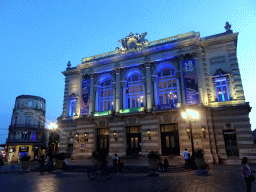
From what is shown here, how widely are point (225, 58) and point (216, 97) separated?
5.56m

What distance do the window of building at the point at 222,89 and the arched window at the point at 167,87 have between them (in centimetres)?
546

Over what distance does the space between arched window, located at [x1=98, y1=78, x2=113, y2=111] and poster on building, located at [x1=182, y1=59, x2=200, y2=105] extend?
1225 centimetres

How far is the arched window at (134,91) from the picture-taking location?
29.2 meters

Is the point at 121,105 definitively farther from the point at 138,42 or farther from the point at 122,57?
the point at 138,42

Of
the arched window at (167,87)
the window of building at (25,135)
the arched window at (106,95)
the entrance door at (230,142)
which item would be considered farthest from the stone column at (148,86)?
the window of building at (25,135)

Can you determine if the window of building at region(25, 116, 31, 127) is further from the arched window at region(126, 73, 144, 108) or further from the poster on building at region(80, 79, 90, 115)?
the arched window at region(126, 73, 144, 108)

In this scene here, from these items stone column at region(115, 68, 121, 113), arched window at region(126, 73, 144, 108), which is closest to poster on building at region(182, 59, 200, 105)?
arched window at region(126, 73, 144, 108)

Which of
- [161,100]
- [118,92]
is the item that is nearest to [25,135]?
[118,92]

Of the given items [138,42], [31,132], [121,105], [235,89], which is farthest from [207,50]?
[31,132]

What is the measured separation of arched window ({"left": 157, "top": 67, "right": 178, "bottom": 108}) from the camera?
88.7 feet

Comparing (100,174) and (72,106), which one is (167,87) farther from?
(100,174)

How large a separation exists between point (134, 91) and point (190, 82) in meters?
8.78

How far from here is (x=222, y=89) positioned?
2464cm

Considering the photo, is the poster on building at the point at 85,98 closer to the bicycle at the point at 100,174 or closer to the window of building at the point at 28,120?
the bicycle at the point at 100,174
